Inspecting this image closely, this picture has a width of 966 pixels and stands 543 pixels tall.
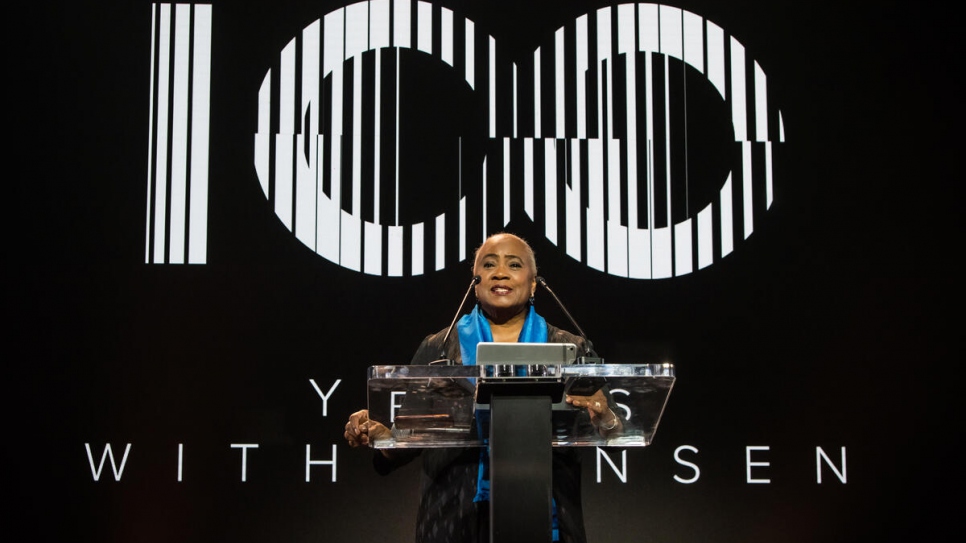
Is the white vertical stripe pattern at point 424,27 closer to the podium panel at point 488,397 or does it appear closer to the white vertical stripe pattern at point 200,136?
the white vertical stripe pattern at point 200,136

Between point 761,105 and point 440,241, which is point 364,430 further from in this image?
point 761,105

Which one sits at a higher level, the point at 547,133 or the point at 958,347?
the point at 547,133

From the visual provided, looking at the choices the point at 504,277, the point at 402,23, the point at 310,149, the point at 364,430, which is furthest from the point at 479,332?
the point at 402,23

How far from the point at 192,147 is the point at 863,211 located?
8.70 ft

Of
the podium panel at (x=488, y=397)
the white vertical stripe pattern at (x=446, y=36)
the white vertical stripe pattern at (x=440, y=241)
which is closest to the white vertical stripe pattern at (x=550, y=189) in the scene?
the white vertical stripe pattern at (x=440, y=241)

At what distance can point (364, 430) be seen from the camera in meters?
2.04

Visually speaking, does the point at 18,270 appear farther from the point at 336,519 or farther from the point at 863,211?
the point at 863,211

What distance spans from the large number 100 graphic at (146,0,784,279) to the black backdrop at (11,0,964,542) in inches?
3.2

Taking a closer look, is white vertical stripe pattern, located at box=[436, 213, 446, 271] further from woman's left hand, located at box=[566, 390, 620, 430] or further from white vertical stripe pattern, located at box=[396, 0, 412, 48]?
woman's left hand, located at box=[566, 390, 620, 430]

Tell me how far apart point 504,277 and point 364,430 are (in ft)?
2.88

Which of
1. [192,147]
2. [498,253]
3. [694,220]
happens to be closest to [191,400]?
[192,147]

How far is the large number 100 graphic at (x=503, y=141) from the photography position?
3934 millimetres

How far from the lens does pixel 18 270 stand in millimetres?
3855

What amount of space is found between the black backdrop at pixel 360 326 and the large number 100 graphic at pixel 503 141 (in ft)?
0.27
